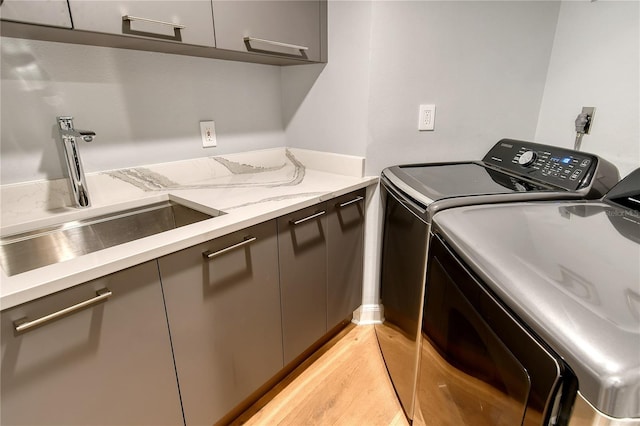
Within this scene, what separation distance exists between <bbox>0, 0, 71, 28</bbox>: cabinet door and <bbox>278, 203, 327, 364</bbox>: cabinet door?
85cm

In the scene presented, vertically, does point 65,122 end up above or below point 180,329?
above

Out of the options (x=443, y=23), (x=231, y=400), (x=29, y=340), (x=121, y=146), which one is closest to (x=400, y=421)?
(x=231, y=400)

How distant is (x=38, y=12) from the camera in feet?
2.74

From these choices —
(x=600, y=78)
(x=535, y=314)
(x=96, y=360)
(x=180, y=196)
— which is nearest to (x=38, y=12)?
(x=180, y=196)

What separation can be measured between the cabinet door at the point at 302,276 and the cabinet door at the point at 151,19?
0.72 m

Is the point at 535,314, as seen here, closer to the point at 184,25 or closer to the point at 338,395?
the point at 338,395

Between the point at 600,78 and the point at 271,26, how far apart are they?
1.42 metres

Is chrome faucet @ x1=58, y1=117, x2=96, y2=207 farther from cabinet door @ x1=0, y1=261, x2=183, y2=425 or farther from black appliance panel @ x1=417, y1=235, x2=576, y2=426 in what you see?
black appliance panel @ x1=417, y1=235, x2=576, y2=426

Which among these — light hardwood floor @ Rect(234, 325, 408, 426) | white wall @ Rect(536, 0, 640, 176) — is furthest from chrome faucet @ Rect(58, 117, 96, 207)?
white wall @ Rect(536, 0, 640, 176)

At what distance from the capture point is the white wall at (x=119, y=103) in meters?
1.08

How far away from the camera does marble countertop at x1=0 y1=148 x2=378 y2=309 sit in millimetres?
746

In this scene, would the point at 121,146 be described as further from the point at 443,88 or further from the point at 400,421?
the point at 400,421

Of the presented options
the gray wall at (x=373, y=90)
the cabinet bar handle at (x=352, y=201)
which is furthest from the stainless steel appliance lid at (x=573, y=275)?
the gray wall at (x=373, y=90)

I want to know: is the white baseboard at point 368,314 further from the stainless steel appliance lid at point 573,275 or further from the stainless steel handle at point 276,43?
the stainless steel handle at point 276,43
